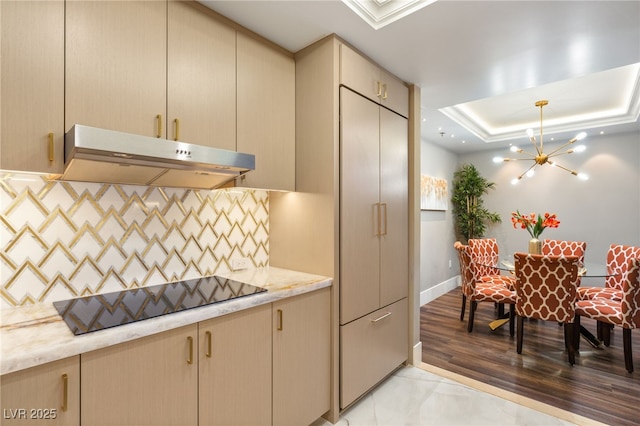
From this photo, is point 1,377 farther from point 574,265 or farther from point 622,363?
point 622,363

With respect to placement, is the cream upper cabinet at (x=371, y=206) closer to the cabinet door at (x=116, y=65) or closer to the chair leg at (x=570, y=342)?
the cabinet door at (x=116, y=65)

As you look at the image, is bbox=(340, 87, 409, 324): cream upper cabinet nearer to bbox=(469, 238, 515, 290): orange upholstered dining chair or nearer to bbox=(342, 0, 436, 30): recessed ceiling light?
bbox=(342, 0, 436, 30): recessed ceiling light

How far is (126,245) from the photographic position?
170cm

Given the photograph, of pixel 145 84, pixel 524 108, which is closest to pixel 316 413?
pixel 145 84

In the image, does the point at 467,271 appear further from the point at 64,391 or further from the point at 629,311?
the point at 64,391

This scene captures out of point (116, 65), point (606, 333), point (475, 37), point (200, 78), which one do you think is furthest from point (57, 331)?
point (606, 333)

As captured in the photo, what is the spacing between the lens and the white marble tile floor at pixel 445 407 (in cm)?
206

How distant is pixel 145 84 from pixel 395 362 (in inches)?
99.8

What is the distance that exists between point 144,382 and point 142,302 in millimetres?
366

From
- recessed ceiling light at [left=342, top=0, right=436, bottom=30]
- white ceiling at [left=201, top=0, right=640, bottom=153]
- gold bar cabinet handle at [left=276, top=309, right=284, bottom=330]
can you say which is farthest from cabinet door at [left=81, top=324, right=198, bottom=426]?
recessed ceiling light at [left=342, top=0, right=436, bottom=30]

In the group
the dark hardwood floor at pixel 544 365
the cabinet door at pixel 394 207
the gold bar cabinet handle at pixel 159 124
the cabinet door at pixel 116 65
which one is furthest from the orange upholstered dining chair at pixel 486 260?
the cabinet door at pixel 116 65

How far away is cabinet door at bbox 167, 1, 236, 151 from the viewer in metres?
1.61

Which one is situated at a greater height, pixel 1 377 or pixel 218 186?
pixel 218 186

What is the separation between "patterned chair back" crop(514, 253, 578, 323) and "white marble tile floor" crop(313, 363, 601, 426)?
3.18 ft
